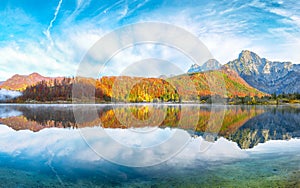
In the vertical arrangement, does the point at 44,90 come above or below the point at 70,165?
above

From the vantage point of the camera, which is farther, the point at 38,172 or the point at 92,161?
the point at 92,161

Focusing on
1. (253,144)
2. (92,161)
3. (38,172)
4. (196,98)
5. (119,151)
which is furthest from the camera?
(196,98)

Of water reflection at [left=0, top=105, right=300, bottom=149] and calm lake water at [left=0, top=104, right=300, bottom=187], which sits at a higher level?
water reflection at [left=0, top=105, right=300, bottom=149]

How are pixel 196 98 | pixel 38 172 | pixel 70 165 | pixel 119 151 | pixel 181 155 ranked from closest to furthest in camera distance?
pixel 38 172
pixel 70 165
pixel 181 155
pixel 119 151
pixel 196 98

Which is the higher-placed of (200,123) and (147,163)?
(200,123)

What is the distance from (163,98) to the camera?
175 m

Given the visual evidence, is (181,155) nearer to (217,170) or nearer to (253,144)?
(217,170)

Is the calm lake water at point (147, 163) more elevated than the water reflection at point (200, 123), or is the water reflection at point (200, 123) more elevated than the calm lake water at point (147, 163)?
the water reflection at point (200, 123)

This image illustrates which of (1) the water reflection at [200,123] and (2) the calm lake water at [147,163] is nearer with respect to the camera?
(2) the calm lake water at [147,163]

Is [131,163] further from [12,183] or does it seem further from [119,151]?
→ [12,183]

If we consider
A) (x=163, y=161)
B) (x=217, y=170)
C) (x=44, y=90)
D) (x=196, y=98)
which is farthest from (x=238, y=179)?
(x=44, y=90)

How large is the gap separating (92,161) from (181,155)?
5.63 metres

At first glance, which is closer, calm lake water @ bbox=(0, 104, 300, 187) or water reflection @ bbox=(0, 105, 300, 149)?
calm lake water @ bbox=(0, 104, 300, 187)

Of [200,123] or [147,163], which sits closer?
[147,163]
